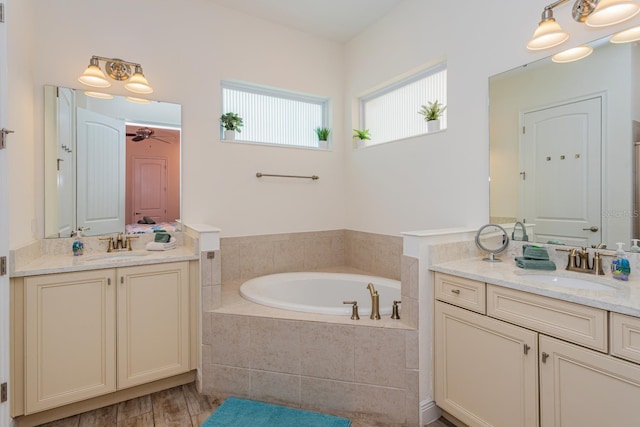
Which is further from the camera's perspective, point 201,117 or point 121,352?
point 201,117

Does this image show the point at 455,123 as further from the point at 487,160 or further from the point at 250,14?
the point at 250,14

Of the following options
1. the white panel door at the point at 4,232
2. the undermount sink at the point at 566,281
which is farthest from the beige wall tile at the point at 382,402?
the white panel door at the point at 4,232

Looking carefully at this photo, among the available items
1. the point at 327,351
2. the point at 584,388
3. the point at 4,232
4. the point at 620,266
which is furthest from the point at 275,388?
the point at 620,266

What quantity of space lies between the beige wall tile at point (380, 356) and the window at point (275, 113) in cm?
208

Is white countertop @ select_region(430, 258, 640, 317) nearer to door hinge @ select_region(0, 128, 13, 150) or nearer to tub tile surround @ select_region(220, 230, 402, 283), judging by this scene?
tub tile surround @ select_region(220, 230, 402, 283)

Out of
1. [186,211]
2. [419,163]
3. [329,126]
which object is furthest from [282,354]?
[329,126]

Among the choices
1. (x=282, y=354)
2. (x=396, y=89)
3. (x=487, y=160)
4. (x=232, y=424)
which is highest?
(x=396, y=89)

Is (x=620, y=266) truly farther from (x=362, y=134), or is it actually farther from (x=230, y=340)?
(x=362, y=134)

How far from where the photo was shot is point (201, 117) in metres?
2.79

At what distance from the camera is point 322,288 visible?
295 centimetres

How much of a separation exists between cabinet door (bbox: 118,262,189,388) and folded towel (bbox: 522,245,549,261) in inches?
83.7

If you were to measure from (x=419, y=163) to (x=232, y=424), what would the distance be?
7.40 ft

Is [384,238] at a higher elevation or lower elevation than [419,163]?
lower

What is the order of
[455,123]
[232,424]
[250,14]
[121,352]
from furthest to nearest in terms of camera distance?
1. [250,14]
2. [455,123]
3. [121,352]
4. [232,424]
